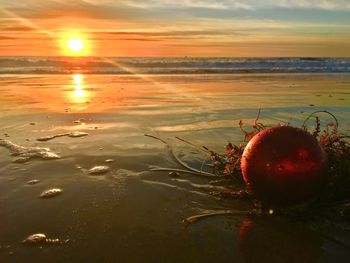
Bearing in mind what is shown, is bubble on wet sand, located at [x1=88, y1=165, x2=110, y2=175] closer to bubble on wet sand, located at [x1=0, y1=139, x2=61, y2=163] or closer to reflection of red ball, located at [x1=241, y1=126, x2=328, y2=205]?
bubble on wet sand, located at [x1=0, y1=139, x2=61, y2=163]

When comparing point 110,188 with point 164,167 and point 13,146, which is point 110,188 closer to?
point 164,167

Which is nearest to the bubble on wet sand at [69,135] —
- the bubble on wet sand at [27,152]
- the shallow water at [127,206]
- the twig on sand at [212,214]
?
the shallow water at [127,206]

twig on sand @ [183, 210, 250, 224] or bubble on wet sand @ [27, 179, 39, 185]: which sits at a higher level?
twig on sand @ [183, 210, 250, 224]

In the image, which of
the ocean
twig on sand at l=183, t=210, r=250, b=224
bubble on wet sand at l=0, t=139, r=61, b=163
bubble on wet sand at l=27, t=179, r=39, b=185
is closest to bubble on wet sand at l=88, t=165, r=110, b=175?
bubble on wet sand at l=27, t=179, r=39, b=185

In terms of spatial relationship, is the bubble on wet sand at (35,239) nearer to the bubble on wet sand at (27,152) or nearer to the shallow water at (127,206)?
the shallow water at (127,206)

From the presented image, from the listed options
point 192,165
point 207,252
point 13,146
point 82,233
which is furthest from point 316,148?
point 13,146
